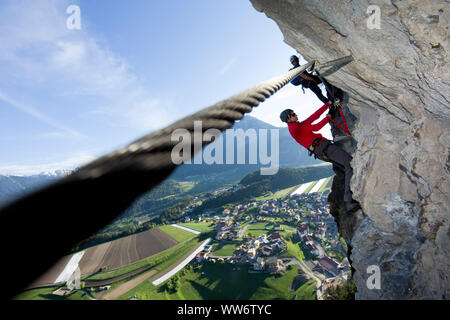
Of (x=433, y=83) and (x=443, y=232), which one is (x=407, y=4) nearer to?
(x=433, y=83)

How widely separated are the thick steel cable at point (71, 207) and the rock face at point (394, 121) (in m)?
4.65

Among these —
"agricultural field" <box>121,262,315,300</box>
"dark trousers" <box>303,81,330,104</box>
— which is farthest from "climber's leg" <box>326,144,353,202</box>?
"agricultural field" <box>121,262,315,300</box>

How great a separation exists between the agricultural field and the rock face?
24955 mm

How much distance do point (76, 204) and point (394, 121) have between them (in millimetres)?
6647

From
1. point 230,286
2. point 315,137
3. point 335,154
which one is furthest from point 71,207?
point 230,286

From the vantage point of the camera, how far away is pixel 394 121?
518 cm

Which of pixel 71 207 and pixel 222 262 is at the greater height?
pixel 71 207

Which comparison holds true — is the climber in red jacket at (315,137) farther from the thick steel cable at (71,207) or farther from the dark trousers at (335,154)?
the thick steel cable at (71,207)

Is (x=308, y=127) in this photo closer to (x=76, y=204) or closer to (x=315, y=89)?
(x=315, y=89)

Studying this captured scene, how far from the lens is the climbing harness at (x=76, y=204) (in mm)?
751

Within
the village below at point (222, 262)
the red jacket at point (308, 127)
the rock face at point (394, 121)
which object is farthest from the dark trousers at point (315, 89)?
the village below at point (222, 262)

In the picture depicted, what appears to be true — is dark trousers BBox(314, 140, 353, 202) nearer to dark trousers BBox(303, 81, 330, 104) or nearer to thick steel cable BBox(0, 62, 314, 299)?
dark trousers BBox(303, 81, 330, 104)

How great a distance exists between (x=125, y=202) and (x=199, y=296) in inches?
1420

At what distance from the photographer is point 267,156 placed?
193 meters
